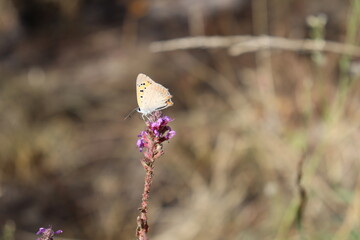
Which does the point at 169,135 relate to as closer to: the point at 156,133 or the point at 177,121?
the point at 156,133

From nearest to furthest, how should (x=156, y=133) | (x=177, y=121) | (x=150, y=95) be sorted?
(x=156, y=133) < (x=150, y=95) < (x=177, y=121)

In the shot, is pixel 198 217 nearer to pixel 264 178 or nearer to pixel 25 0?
pixel 264 178

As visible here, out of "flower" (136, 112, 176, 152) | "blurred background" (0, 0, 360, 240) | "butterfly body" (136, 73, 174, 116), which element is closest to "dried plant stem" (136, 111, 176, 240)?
"flower" (136, 112, 176, 152)

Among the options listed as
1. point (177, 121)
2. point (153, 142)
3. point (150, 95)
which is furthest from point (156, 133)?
point (177, 121)

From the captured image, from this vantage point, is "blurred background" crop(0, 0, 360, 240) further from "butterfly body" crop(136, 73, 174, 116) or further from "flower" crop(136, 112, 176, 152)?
"flower" crop(136, 112, 176, 152)

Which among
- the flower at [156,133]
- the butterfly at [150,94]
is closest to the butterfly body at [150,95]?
the butterfly at [150,94]

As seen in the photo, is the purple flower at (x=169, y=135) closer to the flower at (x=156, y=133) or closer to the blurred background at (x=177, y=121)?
the flower at (x=156, y=133)

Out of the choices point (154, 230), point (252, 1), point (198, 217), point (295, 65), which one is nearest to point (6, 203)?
point (154, 230)
